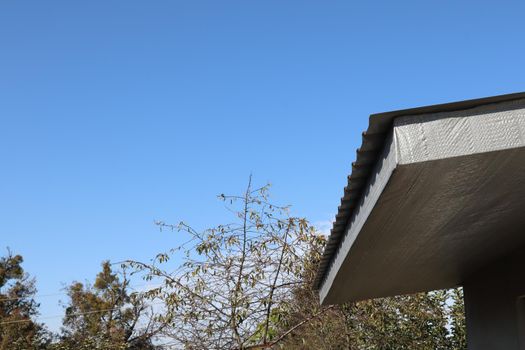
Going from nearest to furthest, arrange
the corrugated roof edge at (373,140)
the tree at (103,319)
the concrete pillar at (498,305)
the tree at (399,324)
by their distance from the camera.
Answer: the corrugated roof edge at (373,140) < the concrete pillar at (498,305) < the tree at (399,324) < the tree at (103,319)

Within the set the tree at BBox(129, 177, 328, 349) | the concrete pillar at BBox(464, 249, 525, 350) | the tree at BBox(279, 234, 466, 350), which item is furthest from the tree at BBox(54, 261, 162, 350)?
the concrete pillar at BBox(464, 249, 525, 350)

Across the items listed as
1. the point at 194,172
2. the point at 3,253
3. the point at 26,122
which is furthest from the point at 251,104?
the point at 3,253

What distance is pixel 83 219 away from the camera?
65.6 ft

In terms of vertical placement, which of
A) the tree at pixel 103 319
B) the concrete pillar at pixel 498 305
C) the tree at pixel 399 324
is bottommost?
the concrete pillar at pixel 498 305

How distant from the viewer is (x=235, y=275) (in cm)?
1079

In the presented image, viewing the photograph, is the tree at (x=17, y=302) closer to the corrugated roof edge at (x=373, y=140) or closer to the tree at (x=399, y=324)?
the tree at (x=399, y=324)

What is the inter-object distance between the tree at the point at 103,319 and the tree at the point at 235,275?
461cm

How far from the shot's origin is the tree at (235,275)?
10.6m

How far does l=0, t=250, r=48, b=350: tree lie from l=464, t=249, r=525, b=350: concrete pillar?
12.6 metres

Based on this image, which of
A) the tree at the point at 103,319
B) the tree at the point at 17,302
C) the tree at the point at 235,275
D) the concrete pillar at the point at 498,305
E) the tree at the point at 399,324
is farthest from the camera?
the tree at the point at 17,302

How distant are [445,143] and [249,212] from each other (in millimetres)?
8573

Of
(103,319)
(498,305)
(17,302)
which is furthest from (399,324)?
(17,302)

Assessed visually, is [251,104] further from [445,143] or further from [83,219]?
[445,143]

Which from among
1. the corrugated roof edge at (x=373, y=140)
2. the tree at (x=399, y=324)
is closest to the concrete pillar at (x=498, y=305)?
the corrugated roof edge at (x=373, y=140)
